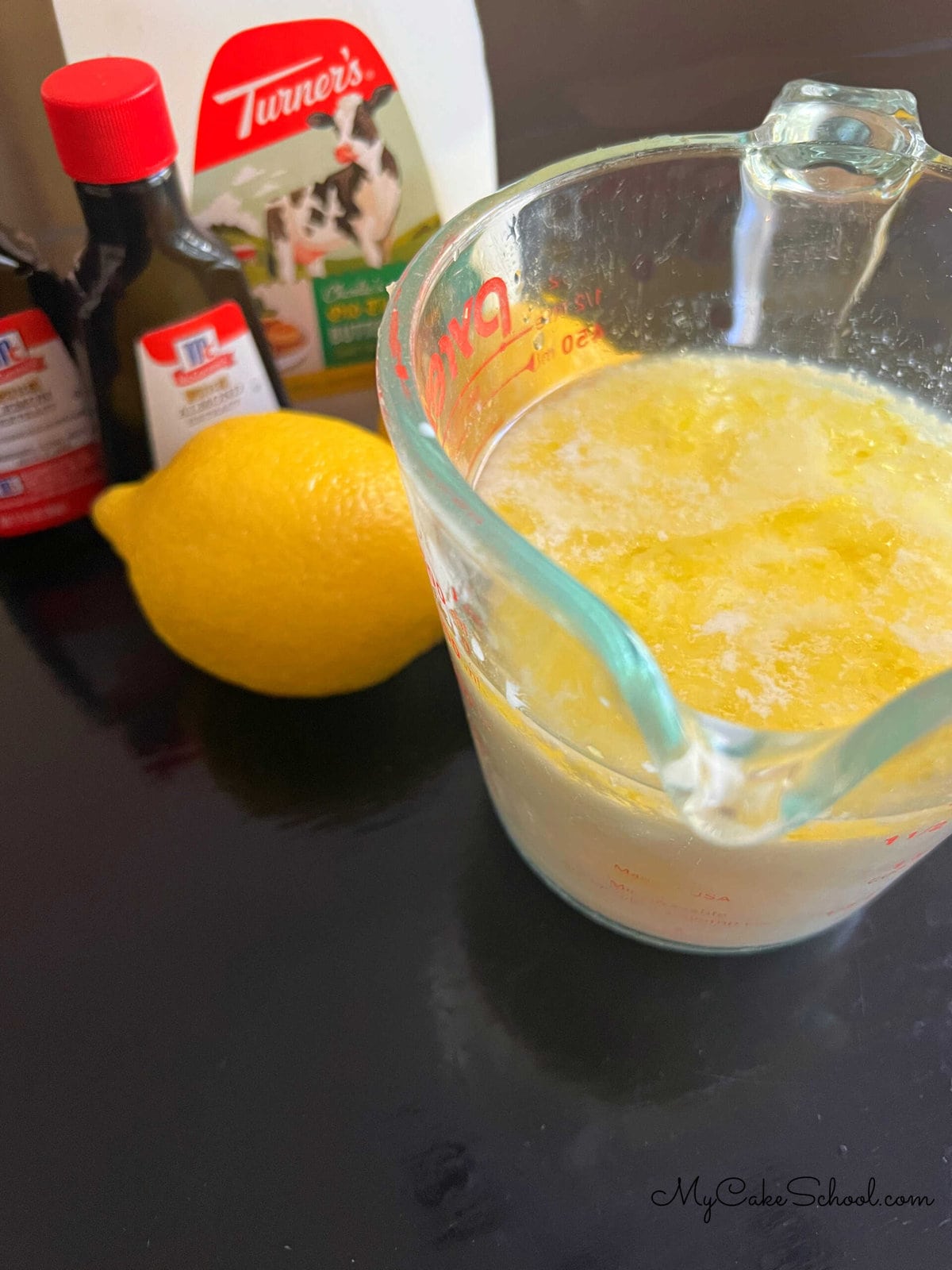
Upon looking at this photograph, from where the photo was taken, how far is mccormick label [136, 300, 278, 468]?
2.21ft

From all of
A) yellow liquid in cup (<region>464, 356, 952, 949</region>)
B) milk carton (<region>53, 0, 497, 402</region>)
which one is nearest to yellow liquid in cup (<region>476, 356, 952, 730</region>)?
yellow liquid in cup (<region>464, 356, 952, 949</region>)

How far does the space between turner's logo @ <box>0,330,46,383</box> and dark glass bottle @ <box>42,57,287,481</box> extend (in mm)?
45

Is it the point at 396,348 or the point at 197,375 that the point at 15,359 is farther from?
the point at 396,348

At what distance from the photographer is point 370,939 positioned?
1.94ft

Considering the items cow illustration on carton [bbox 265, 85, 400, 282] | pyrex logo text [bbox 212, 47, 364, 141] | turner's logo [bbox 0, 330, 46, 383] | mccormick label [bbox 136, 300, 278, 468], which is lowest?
mccormick label [bbox 136, 300, 278, 468]

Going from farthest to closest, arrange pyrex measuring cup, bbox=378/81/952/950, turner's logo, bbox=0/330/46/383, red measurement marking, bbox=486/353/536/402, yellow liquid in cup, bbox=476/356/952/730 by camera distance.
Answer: turner's logo, bbox=0/330/46/383 → red measurement marking, bbox=486/353/536/402 → yellow liquid in cup, bbox=476/356/952/730 → pyrex measuring cup, bbox=378/81/952/950

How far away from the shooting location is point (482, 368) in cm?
54

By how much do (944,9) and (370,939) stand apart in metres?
1.19

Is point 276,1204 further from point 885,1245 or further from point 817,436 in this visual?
point 817,436

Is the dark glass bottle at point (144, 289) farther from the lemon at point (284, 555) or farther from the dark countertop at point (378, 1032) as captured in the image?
the dark countertop at point (378, 1032)

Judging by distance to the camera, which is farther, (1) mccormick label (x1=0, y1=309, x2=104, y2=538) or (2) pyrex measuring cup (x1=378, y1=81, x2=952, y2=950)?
(1) mccormick label (x1=0, y1=309, x2=104, y2=538)

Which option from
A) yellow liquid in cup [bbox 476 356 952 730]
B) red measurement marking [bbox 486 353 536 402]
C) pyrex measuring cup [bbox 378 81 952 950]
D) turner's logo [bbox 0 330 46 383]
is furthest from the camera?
turner's logo [bbox 0 330 46 383]

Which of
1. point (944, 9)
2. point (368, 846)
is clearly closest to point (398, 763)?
point (368, 846)

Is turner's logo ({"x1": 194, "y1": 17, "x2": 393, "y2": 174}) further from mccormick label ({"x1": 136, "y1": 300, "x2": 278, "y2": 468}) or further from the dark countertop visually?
the dark countertop
